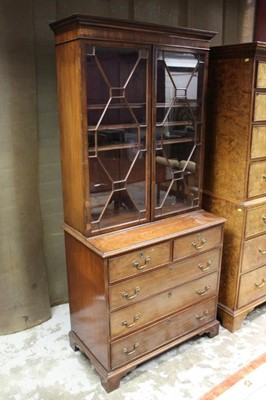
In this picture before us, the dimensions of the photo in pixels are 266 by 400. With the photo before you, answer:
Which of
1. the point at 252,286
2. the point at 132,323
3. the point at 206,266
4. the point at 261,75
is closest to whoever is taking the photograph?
the point at 132,323

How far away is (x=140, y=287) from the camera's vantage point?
6.32ft

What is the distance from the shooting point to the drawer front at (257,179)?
2227 mm

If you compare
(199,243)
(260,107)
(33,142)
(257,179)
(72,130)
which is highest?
(260,107)

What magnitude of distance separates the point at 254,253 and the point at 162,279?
74 centimetres

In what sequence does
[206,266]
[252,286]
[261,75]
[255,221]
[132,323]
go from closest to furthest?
1. [132,323]
2. [261,75]
3. [206,266]
4. [255,221]
5. [252,286]

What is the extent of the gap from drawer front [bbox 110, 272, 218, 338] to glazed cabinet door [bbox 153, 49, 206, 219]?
44 centimetres

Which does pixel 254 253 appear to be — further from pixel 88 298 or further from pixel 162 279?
pixel 88 298

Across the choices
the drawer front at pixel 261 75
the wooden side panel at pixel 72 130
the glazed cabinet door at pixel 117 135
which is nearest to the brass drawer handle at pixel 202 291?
the glazed cabinet door at pixel 117 135

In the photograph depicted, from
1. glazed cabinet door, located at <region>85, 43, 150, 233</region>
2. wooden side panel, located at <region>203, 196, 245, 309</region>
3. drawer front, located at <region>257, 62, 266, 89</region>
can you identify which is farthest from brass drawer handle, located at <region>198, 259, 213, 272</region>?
drawer front, located at <region>257, 62, 266, 89</region>

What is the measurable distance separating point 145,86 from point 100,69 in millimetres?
266

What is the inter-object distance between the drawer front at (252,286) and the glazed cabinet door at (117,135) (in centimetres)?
84

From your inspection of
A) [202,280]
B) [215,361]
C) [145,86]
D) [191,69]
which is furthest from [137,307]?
[191,69]

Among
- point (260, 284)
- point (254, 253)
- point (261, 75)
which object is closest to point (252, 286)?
point (260, 284)

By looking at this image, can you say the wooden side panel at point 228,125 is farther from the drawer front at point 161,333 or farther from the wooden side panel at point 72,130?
the wooden side panel at point 72,130
